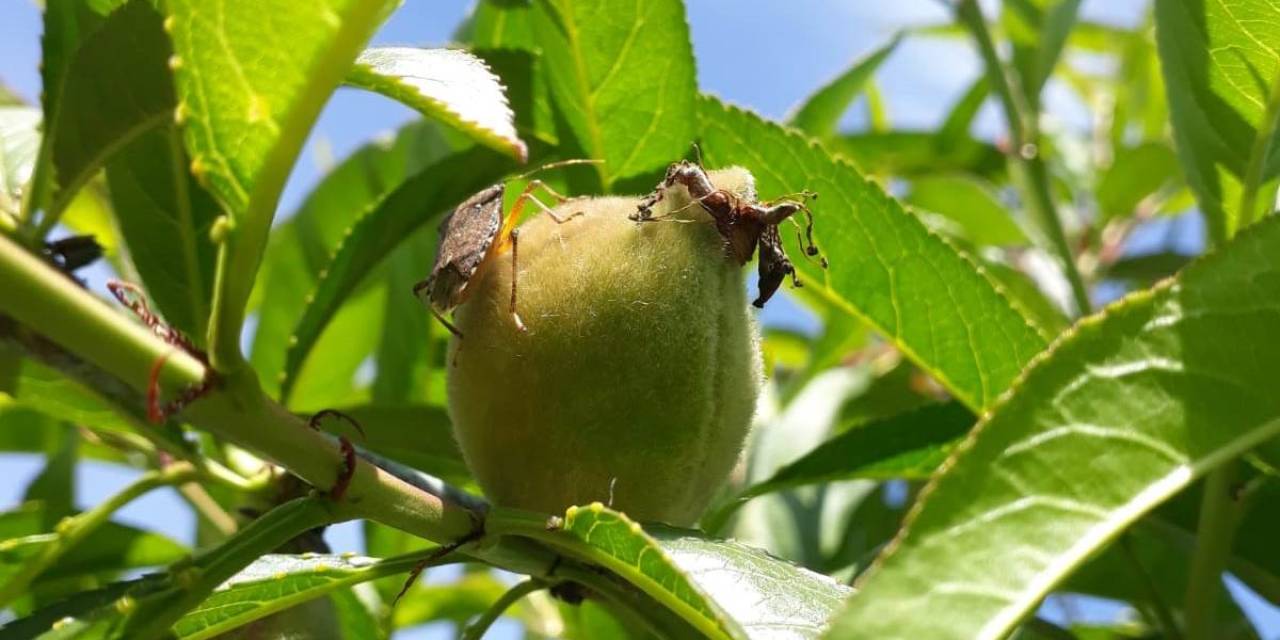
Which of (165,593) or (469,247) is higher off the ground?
(469,247)

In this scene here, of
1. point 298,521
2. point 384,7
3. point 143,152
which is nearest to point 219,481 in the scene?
point 298,521

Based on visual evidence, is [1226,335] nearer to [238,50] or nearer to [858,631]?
[858,631]

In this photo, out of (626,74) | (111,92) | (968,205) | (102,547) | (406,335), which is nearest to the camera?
(111,92)

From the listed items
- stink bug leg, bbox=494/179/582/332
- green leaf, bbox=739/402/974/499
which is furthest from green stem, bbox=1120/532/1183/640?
stink bug leg, bbox=494/179/582/332

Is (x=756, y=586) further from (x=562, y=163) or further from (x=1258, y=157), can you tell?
(x=1258, y=157)

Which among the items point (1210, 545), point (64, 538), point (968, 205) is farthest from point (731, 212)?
point (968, 205)

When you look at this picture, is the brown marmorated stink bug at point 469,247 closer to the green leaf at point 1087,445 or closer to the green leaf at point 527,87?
the green leaf at point 527,87
